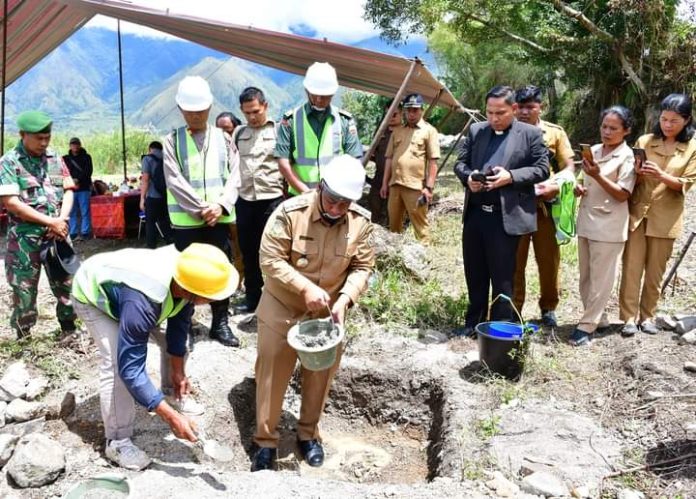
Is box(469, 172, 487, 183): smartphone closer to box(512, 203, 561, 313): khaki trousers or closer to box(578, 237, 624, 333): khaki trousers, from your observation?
box(512, 203, 561, 313): khaki trousers

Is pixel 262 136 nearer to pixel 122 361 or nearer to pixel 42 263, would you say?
pixel 42 263

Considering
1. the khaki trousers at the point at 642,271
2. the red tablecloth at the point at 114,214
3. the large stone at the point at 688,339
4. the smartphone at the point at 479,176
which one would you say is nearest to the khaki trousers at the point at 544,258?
the khaki trousers at the point at 642,271

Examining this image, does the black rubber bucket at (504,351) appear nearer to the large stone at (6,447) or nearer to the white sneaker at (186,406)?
the white sneaker at (186,406)

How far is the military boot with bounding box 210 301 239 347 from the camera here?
153 inches

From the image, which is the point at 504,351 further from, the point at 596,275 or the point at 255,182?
the point at 255,182

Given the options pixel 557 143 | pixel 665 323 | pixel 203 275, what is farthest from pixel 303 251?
pixel 665 323

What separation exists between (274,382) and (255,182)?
1812mm

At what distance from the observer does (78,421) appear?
2941 mm

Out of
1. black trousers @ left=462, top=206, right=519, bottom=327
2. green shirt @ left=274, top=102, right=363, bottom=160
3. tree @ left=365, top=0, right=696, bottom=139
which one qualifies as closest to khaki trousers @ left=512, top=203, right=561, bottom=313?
black trousers @ left=462, top=206, right=519, bottom=327

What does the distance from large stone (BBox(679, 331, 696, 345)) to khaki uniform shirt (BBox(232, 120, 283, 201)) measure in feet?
9.61

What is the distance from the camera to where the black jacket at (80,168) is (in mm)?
7188

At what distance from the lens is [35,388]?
10.5 ft

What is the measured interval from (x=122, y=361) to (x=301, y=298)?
877mm

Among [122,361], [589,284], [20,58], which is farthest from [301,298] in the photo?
[20,58]
